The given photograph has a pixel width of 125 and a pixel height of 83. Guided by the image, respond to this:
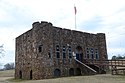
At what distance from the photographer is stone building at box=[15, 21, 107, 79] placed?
31906 mm

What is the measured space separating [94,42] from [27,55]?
38.8 feet

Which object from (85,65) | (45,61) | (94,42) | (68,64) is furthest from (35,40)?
(94,42)

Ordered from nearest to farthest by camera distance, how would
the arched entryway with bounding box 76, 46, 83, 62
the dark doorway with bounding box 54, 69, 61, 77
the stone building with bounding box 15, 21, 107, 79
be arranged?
the stone building with bounding box 15, 21, 107, 79, the dark doorway with bounding box 54, 69, 61, 77, the arched entryway with bounding box 76, 46, 83, 62

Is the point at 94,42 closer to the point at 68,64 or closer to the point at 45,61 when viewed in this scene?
the point at 68,64

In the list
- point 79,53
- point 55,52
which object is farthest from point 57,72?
point 79,53

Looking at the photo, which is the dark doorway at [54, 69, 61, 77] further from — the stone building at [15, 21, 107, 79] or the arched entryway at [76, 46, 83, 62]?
the arched entryway at [76, 46, 83, 62]

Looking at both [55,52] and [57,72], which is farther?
[55,52]

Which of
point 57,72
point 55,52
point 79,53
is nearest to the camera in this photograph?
point 57,72

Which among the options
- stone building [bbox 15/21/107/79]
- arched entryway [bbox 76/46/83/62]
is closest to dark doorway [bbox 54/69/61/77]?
stone building [bbox 15/21/107/79]

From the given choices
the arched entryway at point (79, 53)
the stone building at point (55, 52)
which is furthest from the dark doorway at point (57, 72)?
the arched entryway at point (79, 53)

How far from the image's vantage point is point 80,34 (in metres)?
37.2

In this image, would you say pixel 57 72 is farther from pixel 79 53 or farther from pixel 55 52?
pixel 79 53

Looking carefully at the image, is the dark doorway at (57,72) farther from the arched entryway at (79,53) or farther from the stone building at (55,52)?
the arched entryway at (79,53)

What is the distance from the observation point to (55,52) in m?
33.0
